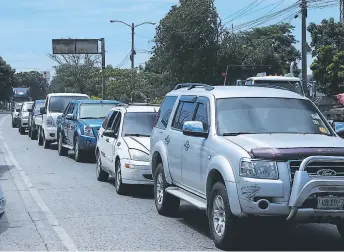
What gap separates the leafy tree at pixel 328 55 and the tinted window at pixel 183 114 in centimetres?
2617

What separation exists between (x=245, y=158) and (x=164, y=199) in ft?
10.3

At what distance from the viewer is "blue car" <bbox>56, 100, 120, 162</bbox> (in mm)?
19047

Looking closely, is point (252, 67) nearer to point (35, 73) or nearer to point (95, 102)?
point (95, 102)

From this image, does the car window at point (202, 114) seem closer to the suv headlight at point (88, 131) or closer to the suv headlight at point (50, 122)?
the suv headlight at point (88, 131)

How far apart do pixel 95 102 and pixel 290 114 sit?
41.4 feet

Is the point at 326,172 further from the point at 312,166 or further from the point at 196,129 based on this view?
the point at 196,129

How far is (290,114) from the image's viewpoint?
878 centimetres

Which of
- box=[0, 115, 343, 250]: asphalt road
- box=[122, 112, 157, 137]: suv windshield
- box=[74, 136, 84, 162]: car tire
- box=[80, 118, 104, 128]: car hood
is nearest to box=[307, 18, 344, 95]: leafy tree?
box=[80, 118, 104, 128]: car hood

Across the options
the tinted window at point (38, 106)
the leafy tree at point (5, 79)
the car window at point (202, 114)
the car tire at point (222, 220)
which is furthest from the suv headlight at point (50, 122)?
the leafy tree at point (5, 79)

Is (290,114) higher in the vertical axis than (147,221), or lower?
higher

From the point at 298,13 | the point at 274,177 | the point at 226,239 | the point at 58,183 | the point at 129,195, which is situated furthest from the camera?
the point at 298,13

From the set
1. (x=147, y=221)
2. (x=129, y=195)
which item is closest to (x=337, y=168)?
(x=147, y=221)

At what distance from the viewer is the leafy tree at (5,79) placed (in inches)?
3772

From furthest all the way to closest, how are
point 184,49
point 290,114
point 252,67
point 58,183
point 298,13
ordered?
point 252,67 < point 184,49 < point 298,13 < point 58,183 < point 290,114
